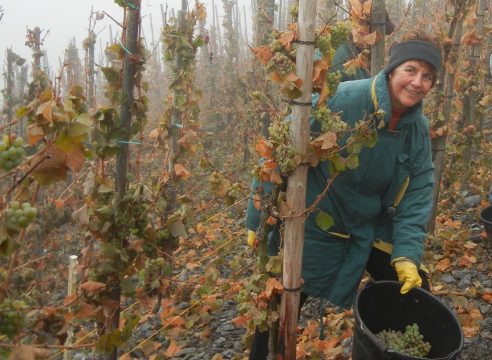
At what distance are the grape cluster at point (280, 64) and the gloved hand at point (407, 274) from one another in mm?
1270

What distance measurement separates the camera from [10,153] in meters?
1.07

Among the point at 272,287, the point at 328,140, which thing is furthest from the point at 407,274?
the point at 328,140

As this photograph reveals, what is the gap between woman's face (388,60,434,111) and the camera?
2.31m

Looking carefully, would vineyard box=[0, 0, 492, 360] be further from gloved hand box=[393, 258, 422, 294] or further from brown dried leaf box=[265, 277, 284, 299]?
gloved hand box=[393, 258, 422, 294]

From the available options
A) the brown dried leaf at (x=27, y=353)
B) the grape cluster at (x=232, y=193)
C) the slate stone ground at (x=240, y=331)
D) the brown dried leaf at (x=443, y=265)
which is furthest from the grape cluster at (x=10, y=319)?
the brown dried leaf at (x=443, y=265)

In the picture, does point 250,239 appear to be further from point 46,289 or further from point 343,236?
point 46,289

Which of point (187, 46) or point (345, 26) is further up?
point (187, 46)

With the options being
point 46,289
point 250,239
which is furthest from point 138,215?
point 46,289

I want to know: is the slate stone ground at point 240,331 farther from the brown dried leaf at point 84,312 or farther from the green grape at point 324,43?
the green grape at point 324,43

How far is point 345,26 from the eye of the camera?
6.48ft

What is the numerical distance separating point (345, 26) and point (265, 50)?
389 mm

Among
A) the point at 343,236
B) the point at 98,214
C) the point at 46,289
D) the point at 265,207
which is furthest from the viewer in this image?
the point at 46,289

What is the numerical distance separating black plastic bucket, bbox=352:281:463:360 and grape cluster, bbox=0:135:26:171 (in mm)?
1699

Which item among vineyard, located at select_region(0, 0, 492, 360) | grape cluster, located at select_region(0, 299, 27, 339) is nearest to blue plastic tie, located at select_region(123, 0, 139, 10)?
vineyard, located at select_region(0, 0, 492, 360)
